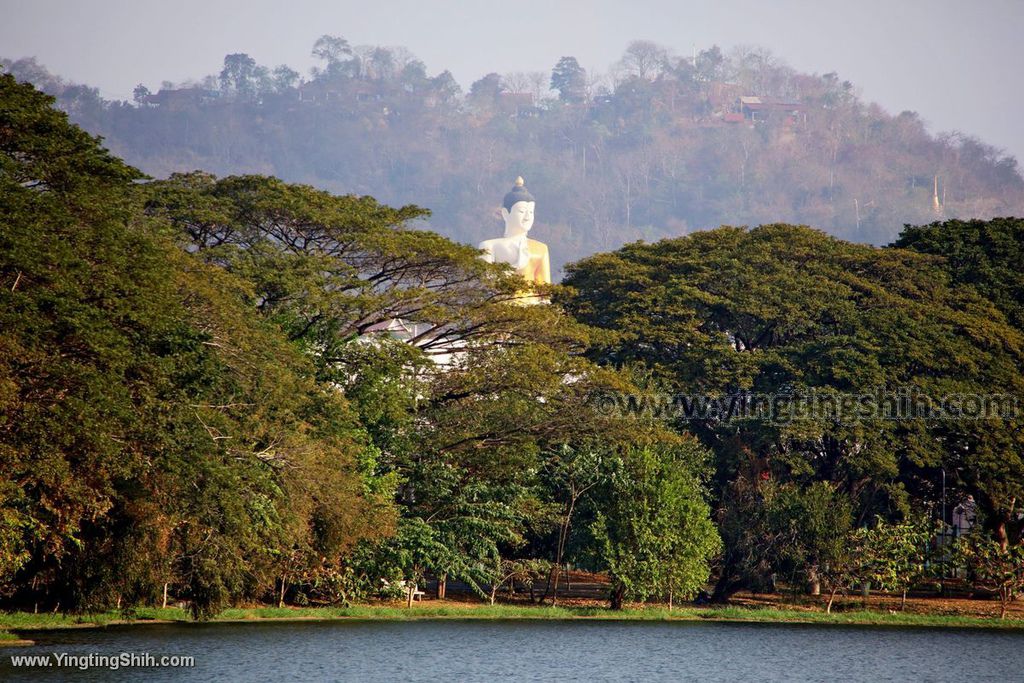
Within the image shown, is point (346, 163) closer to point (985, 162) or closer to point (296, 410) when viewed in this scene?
point (985, 162)

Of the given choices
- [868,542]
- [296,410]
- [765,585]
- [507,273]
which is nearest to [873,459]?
[868,542]

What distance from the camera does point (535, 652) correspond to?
23.6 metres

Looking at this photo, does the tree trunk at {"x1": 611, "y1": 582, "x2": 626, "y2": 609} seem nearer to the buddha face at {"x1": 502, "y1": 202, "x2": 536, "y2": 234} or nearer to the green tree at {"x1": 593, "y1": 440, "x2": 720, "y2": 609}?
the green tree at {"x1": 593, "y1": 440, "x2": 720, "y2": 609}

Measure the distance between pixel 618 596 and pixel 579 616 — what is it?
4.11 ft

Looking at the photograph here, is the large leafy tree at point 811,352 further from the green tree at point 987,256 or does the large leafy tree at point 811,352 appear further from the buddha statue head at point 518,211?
the buddha statue head at point 518,211

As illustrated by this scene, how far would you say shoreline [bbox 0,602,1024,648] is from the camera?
26312mm

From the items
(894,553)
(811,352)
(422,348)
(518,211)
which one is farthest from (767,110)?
(422,348)

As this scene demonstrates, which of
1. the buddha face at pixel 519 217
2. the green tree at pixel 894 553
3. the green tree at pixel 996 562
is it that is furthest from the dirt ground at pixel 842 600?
the buddha face at pixel 519 217

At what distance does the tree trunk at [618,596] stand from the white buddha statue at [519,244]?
74.1 ft

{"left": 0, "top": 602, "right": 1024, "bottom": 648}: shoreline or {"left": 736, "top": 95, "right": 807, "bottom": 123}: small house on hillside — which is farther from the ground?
{"left": 736, "top": 95, "right": 807, "bottom": 123}: small house on hillside

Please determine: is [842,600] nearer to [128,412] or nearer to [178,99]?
[128,412]
